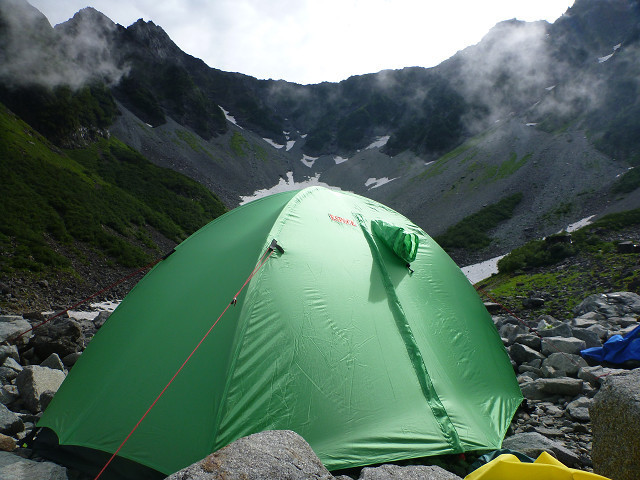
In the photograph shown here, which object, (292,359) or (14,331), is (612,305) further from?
(14,331)

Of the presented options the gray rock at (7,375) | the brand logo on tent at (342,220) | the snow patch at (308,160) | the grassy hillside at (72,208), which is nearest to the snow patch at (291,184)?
the snow patch at (308,160)

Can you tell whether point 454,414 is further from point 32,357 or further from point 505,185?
point 505,185

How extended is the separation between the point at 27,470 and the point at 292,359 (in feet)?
8.01

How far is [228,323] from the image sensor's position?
3807 millimetres

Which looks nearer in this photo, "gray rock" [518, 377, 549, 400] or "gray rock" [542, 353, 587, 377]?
"gray rock" [518, 377, 549, 400]

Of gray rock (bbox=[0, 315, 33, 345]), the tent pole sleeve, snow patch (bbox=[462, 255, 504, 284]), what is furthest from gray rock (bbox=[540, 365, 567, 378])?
snow patch (bbox=[462, 255, 504, 284])

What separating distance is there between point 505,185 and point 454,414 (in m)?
55.0

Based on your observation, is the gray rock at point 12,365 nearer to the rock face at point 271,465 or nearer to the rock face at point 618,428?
the rock face at point 271,465

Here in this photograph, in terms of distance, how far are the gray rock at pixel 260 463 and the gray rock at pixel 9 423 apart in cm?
332

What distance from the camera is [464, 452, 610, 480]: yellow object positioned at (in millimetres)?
2471

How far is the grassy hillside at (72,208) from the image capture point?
20.8m

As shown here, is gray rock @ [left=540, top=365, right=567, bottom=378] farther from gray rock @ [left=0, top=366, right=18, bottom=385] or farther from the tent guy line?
gray rock @ [left=0, top=366, right=18, bottom=385]

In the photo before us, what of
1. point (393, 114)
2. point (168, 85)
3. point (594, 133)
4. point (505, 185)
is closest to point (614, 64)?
point (594, 133)

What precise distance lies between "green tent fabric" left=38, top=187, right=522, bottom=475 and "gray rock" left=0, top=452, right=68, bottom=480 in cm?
23
